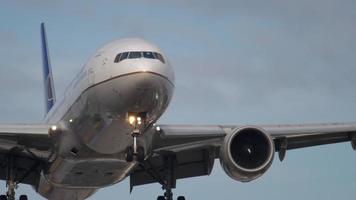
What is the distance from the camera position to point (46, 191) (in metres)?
32.2

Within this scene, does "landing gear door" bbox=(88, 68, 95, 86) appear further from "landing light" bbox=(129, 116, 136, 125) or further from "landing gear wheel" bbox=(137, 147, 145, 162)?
"landing gear wheel" bbox=(137, 147, 145, 162)

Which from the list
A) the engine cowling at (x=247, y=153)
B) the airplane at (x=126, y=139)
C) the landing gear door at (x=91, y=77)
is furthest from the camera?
the engine cowling at (x=247, y=153)

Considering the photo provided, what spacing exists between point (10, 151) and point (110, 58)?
543cm

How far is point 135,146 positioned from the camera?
86.0 feet

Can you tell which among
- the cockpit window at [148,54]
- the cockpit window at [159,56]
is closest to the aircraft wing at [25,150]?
the cockpit window at [148,54]

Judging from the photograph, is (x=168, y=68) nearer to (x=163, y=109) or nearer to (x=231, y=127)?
(x=163, y=109)

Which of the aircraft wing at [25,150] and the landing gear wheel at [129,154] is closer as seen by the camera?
the landing gear wheel at [129,154]

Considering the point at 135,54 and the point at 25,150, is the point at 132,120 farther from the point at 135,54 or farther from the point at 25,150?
the point at 25,150

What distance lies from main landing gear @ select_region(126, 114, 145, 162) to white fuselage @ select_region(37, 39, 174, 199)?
0.18m

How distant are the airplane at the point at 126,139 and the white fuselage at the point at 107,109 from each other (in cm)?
3

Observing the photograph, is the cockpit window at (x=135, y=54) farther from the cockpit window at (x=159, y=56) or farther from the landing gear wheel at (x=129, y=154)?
the landing gear wheel at (x=129, y=154)

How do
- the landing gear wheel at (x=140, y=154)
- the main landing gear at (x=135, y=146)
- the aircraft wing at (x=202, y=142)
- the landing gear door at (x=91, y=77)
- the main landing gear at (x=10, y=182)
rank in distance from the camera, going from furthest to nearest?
the main landing gear at (x=10, y=182)
the aircraft wing at (x=202, y=142)
the landing gear door at (x=91, y=77)
the landing gear wheel at (x=140, y=154)
the main landing gear at (x=135, y=146)

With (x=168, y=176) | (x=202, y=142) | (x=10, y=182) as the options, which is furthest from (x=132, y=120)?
(x=10, y=182)

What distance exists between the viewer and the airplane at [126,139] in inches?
1006
